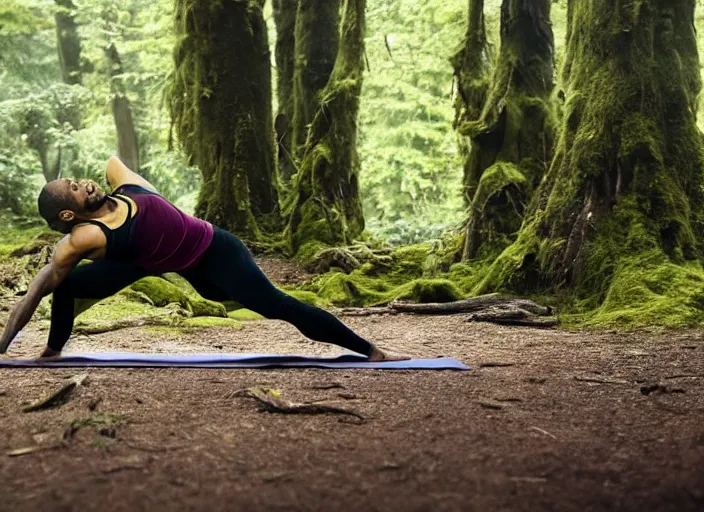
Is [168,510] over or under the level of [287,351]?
over

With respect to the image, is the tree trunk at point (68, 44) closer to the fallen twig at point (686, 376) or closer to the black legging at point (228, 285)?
the black legging at point (228, 285)

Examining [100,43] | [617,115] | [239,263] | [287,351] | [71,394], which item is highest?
[100,43]

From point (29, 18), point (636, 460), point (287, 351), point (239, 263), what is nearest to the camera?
point (636, 460)

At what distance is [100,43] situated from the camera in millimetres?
21141

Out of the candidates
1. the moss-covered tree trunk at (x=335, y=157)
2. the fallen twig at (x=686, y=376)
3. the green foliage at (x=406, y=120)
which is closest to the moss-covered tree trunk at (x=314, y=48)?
the moss-covered tree trunk at (x=335, y=157)

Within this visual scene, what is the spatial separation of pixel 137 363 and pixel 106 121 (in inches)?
789

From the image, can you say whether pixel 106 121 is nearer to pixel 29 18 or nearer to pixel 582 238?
pixel 29 18

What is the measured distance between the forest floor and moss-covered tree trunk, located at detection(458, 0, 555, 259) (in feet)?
16.6

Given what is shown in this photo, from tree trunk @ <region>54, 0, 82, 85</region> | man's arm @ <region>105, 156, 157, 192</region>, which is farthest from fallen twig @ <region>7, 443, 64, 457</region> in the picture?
tree trunk @ <region>54, 0, 82, 85</region>

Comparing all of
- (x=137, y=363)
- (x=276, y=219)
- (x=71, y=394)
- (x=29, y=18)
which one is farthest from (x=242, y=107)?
(x=71, y=394)

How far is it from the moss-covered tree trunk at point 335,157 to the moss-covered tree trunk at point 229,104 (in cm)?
92

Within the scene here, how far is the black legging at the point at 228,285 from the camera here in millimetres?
4621

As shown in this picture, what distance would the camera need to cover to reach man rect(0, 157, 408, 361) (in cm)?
427

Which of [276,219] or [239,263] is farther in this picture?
[276,219]
